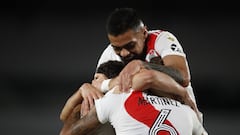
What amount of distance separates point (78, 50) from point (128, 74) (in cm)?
246

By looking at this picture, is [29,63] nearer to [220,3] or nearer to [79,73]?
[79,73]

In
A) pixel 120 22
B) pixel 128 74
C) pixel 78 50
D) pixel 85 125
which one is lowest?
pixel 78 50

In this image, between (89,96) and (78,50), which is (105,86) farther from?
(78,50)

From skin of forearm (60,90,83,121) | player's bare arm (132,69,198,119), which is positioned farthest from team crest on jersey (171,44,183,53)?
skin of forearm (60,90,83,121)

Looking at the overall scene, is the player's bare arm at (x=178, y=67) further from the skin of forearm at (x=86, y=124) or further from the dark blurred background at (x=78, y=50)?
the dark blurred background at (x=78, y=50)

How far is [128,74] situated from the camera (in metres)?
1.83

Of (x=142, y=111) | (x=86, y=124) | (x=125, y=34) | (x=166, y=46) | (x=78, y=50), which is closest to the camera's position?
(x=142, y=111)

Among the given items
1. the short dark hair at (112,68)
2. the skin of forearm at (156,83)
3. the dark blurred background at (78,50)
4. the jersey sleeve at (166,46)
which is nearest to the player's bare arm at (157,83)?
the skin of forearm at (156,83)

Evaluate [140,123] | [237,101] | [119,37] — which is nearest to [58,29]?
[237,101]

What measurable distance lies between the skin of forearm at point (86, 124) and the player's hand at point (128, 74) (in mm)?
137

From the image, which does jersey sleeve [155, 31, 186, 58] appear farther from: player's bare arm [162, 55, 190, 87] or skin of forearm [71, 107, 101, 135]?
skin of forearm [71, 107, 101, 135]

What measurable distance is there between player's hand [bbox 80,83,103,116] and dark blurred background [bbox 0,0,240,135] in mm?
1946

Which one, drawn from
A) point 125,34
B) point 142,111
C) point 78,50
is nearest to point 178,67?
point 125,34

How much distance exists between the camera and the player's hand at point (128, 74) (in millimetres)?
1801
